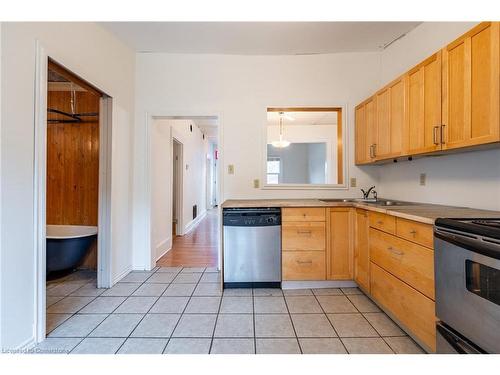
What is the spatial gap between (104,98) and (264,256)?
→ 2377 mm

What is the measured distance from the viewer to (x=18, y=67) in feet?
4.68

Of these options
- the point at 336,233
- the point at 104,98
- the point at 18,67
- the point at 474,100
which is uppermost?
the point at 104,98

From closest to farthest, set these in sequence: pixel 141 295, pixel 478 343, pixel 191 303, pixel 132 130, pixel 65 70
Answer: pixel 478 343
pixel 65 70
pixel 191 303
pixel 141 295
pixel 132 130

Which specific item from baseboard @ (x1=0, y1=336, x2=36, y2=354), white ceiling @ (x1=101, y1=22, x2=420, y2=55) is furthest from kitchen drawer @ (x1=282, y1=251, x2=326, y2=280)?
white ceiling @ (x1=101, y1=22, x2=420, y2=55)

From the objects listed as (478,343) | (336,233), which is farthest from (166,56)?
(478,343)

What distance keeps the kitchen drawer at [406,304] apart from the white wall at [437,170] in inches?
A: 32.6

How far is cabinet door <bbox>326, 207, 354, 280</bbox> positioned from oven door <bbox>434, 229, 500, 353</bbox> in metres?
1.07

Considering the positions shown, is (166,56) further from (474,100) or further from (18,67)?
(474,100)

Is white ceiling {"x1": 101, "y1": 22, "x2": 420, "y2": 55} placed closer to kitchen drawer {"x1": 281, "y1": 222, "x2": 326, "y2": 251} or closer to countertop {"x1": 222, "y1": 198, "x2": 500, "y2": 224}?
countertop {"x1": 222, "y1": 198, "x2": 500, "y2": 224}

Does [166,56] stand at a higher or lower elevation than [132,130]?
higher

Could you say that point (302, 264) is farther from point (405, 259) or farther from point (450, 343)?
point (450, 343)

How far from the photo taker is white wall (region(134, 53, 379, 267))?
9.50 ft

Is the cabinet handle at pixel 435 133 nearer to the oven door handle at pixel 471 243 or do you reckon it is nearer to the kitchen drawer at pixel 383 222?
the kitchen drawer at pixel 383 222

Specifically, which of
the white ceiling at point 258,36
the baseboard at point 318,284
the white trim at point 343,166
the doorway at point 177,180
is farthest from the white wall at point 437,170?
the doorway at point 177,180
